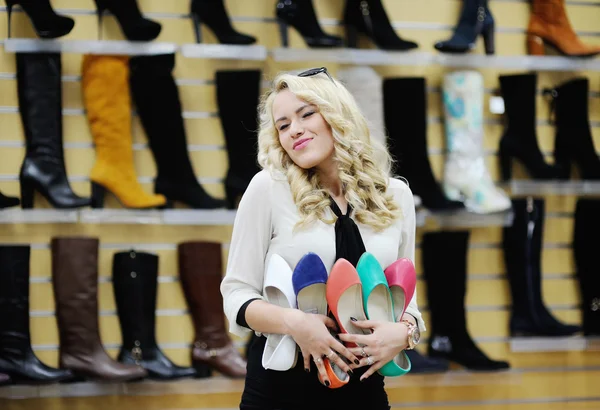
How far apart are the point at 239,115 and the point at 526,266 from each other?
1391 millimetres

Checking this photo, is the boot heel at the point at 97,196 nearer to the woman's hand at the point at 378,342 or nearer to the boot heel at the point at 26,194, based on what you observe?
the boot heel at the point at 26,194

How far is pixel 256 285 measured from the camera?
1582mm

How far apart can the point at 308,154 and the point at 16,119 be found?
1.75 meters

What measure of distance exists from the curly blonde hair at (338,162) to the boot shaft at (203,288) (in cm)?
130

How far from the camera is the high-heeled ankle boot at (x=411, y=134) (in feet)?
10.1

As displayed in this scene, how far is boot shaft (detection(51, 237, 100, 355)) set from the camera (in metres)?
2.75

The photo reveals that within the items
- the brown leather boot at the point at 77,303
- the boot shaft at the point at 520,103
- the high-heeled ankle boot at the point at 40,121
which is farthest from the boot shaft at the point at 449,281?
the high-heeled ankle boot at the point at 40,121

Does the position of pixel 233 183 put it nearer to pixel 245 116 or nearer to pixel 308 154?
pixel 245 116

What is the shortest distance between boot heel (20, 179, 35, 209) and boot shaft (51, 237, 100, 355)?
0.55ft

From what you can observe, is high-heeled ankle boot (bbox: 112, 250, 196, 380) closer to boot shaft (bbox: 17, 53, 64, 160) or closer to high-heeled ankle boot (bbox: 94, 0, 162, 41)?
boot shaft (bbox: 17, 53, 64, 160)

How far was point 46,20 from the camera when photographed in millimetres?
2697

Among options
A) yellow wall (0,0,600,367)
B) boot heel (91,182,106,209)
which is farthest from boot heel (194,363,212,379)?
boot heel (91,182,106,209)

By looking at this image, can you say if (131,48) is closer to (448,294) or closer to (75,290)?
(75,290)

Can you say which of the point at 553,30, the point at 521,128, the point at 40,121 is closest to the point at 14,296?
the point at 40,121
